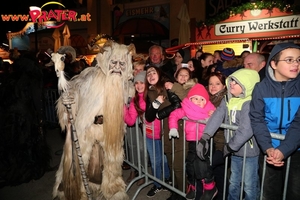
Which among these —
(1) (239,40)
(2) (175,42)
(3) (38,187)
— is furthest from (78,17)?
(3) (38,187)

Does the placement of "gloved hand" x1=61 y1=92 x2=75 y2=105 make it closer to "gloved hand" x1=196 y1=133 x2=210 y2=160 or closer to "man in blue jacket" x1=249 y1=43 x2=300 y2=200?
"gloved hand" x1=196 y1=133 x2=210 y2=160

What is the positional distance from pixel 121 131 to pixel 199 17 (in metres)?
11.1

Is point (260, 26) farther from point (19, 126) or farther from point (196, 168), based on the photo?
point (19, 126)

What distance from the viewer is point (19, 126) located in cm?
438

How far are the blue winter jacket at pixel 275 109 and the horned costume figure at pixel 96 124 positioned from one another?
172 cm

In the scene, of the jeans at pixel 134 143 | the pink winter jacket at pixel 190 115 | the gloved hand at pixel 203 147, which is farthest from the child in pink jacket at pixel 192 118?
the jeans at pixel 134 143

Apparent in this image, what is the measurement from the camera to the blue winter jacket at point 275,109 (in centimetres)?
235

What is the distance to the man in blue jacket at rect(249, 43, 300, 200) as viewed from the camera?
2.27 meters

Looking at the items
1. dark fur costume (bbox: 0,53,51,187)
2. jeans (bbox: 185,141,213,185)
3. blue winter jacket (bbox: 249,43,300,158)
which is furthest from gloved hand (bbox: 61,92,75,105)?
blue winter jacket (bbox: 249,43,300,158)

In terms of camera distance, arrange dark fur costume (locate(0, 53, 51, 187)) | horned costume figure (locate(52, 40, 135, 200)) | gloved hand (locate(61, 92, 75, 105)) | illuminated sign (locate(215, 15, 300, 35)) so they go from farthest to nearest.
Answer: illuminated sign (locate(215, 15, 300, 35)), dark fur costume (locate(0, 53, 51, 187)), horned costume figure (locate(52, 40, 135, 200)), gloved hand (locate(61, 92, 75, 105))

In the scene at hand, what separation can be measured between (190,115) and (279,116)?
43.0 inches

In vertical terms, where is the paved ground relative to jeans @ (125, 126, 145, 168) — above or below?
below

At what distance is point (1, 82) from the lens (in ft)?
14.8

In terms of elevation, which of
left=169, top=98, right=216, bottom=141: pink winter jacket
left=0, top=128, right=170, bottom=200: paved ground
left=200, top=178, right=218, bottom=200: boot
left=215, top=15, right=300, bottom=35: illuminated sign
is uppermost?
left=215, top=15, right=300, bottom=35: illuminated sign
